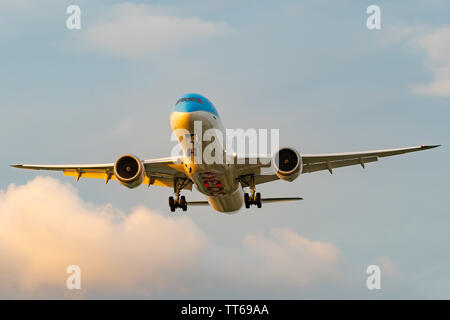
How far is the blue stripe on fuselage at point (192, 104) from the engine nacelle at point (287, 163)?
4512 mm

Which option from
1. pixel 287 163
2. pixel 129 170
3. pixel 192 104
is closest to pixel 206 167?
pixel 192 104

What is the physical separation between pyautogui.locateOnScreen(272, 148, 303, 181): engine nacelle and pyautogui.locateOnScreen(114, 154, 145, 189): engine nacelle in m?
7.37

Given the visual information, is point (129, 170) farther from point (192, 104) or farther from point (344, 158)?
point (344, 158)

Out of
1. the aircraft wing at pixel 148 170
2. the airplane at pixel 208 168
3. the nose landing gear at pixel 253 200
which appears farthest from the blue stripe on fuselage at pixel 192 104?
the nose landing gear at pixel 253 200

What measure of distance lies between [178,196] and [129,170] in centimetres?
543

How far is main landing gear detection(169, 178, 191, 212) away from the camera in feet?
132

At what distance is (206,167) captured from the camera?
34.1 m

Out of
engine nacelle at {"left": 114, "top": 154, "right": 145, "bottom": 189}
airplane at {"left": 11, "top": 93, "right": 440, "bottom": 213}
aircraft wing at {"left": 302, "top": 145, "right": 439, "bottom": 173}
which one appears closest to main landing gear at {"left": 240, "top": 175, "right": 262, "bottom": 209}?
airplane at {"left": 11, "top": 93, "right": 440, "bottom": 213}

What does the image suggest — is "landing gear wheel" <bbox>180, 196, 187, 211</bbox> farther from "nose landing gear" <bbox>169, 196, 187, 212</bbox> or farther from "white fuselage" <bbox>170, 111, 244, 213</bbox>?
"white fuselage" <bbox>170, 111, 244, 213</bbox>
